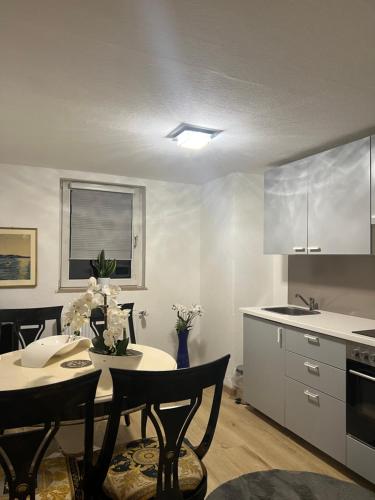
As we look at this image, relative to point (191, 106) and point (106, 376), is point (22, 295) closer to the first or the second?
point (106, 376)

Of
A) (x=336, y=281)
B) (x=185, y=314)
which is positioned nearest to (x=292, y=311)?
(x=336, y=281)

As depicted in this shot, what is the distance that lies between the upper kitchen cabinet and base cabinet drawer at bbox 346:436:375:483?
1231mm

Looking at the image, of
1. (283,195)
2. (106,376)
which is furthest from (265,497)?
(283,195)

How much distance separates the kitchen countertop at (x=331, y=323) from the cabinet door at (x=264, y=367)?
0.28 ft

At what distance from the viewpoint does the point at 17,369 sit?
2150 mm

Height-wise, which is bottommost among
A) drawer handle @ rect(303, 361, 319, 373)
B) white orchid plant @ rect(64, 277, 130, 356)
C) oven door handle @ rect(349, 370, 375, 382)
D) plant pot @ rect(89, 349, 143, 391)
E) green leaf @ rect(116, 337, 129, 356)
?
drawer handle @ rect(303, 361, 319, 373)

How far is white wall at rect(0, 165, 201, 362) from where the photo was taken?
3611 mm

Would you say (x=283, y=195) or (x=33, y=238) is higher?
(x=283, y=195)

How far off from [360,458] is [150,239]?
283cm

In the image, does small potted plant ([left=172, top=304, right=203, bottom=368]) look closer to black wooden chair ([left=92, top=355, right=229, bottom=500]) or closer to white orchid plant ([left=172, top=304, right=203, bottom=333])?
white orchid plant ([left=172, top=304, right=203, bottom=333])

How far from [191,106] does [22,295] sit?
2.52 m

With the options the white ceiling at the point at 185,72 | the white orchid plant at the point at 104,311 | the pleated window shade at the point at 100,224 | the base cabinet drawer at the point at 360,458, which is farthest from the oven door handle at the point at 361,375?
the pleated window shade at the point at 100,224

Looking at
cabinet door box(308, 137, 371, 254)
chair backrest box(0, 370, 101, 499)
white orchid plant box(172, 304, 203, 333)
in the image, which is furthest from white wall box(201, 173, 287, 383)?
chair backrest box(0, 370, 101, 499)

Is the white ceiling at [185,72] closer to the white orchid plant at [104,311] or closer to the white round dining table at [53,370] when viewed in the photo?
the white orchid plant at [104,311]
